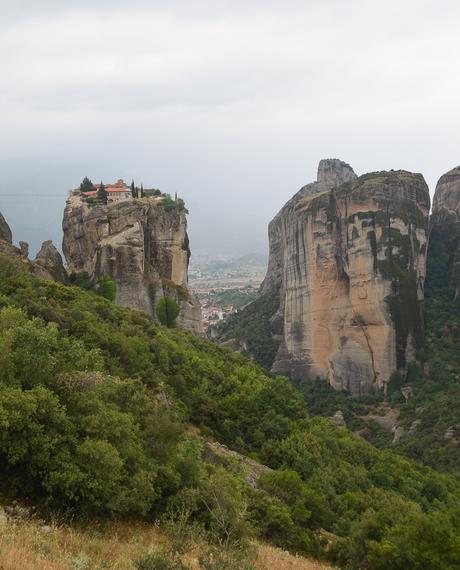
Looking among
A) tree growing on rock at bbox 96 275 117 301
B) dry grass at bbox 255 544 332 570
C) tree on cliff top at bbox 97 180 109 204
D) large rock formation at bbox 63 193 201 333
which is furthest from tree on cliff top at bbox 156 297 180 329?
dry grass at bbox 255 544 332 570

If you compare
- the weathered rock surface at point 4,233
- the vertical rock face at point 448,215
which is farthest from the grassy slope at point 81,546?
the vertical rock face at point 448,215

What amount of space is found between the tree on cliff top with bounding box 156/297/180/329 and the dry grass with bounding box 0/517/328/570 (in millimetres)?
26455

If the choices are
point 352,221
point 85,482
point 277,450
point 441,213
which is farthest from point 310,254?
point 85,482

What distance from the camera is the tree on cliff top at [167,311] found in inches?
1442

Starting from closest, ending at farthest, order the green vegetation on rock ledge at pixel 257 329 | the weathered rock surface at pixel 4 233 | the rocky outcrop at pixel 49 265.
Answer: the rocky outcrop at pixel 49 265, the weathered rock surface at pixel 4 233, the green vegetation on rock ledge at pixel 257 329

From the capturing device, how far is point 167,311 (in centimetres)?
3678

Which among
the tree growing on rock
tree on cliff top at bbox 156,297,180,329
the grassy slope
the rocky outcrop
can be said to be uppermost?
the rocky outcrop

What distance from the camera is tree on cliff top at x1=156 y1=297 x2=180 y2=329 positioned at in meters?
36.6

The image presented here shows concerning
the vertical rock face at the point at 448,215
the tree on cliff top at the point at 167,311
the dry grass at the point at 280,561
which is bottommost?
the dry grass at the point at 280,561

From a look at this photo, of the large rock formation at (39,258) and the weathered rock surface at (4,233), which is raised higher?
the weathered rock surface at (4,233)

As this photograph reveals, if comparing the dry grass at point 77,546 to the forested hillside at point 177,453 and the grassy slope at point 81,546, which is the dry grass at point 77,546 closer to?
the grassy slope at point 81,546

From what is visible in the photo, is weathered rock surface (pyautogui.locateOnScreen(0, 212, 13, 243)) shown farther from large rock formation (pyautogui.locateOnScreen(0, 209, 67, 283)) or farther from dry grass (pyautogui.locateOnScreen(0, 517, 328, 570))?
dry grass (pyautogui.locateOnScreen(0, 517, 328, 570))

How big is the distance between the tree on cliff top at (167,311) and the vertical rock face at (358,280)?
23982 mm

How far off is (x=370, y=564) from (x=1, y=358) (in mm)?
9135
